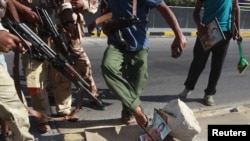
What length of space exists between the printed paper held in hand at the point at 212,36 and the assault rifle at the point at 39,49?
5.91 ft

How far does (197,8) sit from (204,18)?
162 mm

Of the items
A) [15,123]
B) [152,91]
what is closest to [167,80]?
[152,91]

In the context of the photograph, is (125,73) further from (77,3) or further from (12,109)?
(12,109)

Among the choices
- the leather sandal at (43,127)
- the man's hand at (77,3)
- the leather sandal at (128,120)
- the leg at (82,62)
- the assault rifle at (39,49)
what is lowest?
the leather sandal at (128,120)

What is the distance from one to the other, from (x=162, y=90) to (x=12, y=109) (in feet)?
11.0

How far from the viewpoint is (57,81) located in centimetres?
445

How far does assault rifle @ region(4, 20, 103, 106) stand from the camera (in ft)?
11.7

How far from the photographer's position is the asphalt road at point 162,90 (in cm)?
464

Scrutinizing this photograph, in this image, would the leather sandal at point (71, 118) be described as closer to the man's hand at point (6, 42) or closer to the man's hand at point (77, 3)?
the man's hand at point (77, 3)

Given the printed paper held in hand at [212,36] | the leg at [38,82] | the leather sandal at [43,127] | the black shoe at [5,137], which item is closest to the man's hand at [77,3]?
the leg at [38,82]

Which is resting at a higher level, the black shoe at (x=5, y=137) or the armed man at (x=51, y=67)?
the armed man at (x=51, y=67)

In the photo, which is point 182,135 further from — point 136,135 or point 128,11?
point 128,11

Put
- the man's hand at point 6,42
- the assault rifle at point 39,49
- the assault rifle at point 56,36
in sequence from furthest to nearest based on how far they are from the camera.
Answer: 1. the assault rifle at point 56,36
2. the assault rifle at point 39,49
3. the man's hand at point 6,42

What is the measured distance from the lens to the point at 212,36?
4992mm
